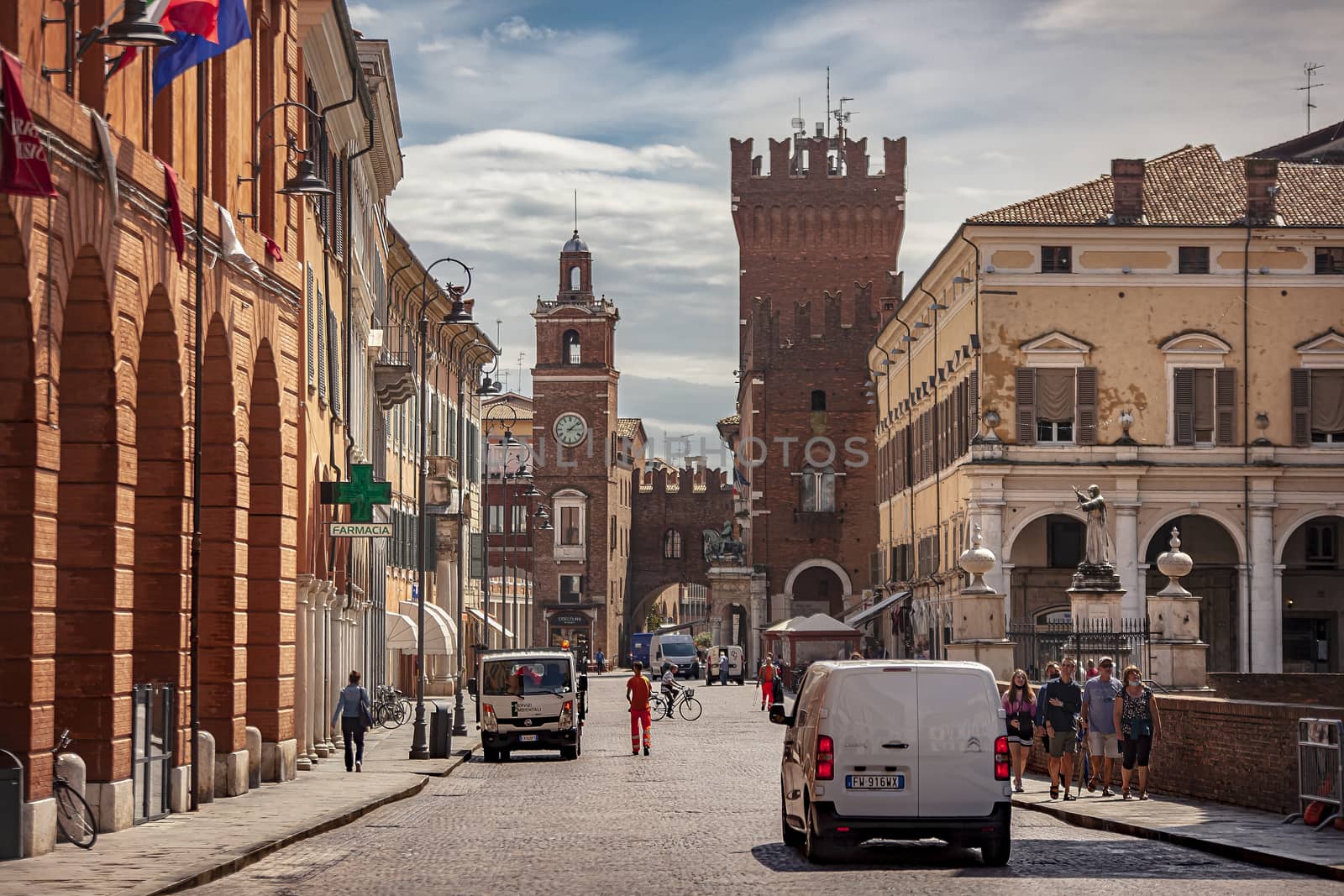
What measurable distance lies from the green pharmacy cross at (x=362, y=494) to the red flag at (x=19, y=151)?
16291 millimetres

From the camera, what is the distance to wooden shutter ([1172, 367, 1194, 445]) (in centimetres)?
5825

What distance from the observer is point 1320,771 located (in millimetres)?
20234

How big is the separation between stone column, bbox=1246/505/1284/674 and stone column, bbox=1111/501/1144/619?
119 inches

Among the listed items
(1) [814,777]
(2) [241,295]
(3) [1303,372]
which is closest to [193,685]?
(2) [241,295]

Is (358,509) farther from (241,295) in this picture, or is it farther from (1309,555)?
(1309,555)

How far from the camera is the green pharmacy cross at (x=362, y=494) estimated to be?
3097 cm

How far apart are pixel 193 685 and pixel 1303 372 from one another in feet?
141

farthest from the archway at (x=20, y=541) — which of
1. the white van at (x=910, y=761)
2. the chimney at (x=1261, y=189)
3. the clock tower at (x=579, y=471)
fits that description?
the clock tower at (x=579, y=471)

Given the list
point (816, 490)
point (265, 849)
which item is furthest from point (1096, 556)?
point (816, 490)

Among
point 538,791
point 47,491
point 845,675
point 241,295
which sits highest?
point 241,295

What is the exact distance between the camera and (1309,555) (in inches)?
2362

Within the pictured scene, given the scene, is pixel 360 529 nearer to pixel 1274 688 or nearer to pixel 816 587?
pixel 1274 688

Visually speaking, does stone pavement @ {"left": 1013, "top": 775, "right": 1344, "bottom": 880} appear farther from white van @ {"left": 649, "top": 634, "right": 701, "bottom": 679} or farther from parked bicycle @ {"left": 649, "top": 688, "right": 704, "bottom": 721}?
white van @ {"left": 649, "top": 634, "right": 701, "bottom": 679}

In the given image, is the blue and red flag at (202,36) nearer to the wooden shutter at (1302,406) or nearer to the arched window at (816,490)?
the wooden shutter at (1302,406)
